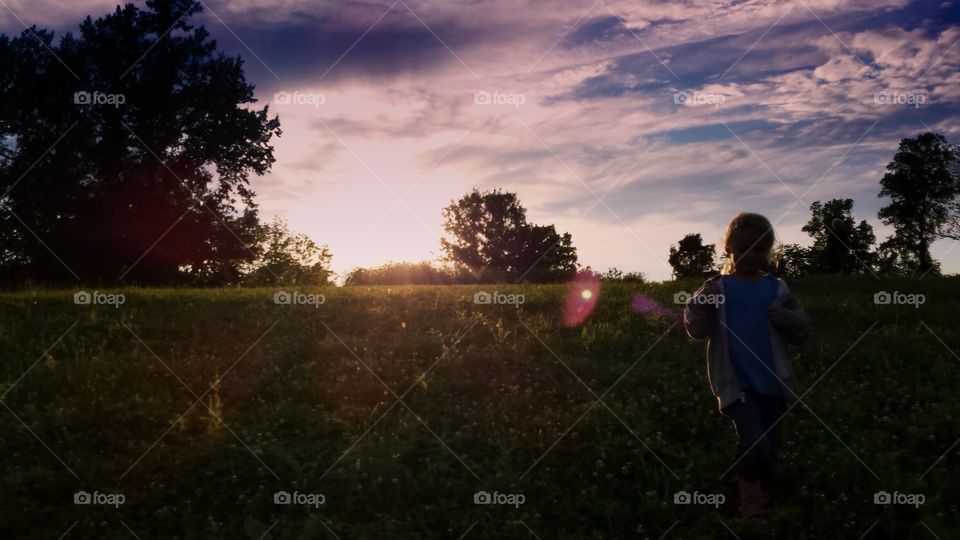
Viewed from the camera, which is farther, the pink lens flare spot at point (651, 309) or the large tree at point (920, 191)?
the large tree at point (920, 191)

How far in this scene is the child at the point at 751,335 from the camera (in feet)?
21.6

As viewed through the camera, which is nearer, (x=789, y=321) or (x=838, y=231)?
(x=789, y=321)

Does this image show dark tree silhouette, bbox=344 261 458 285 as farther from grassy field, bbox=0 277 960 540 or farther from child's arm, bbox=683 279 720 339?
child's arm, bbox=683 279 720 339

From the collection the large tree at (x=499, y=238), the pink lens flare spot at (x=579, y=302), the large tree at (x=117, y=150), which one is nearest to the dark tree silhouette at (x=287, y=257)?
the large tree at (x=117, y=150)

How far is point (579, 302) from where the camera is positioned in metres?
16.5

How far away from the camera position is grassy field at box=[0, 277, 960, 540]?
7.96m

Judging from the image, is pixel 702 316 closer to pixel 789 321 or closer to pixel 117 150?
pixel 789 321

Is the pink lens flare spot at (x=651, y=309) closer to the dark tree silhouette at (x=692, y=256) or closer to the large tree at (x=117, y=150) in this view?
the large tree at (x=117, y=150)

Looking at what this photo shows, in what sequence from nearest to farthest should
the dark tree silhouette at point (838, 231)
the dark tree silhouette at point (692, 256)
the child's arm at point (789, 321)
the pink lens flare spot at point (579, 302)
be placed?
the child's arm at point (789, 321)
the pink lens flare spot at point (579, 302)
the dark tree silhouette at point (838, 231)
the dark tree silhouette at point (692, 256)

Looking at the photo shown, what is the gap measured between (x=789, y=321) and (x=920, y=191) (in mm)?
50967

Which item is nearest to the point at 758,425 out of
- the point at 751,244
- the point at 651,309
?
the point at 751,244

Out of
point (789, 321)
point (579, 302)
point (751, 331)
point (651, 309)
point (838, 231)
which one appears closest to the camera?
point (789, 321)

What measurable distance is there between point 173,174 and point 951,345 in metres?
31.5

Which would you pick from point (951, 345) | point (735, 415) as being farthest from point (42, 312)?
point (951, 345)
